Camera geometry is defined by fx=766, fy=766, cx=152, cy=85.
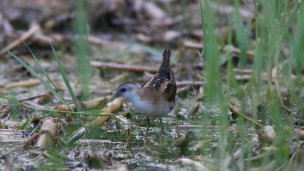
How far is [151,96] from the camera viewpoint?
510 cm

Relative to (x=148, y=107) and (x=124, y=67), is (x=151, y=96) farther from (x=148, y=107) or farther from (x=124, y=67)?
(x=124, y=67)

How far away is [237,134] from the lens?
5.13 metres

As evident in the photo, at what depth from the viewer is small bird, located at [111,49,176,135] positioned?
5.05m

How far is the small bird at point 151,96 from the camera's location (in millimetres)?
5051

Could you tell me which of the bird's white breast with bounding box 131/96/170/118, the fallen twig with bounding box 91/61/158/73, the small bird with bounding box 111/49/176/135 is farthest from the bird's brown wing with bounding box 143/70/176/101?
the fallen twig with bounding box 91/61/158/73

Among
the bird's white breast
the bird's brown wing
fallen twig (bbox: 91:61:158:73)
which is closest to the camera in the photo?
the bird's white breast

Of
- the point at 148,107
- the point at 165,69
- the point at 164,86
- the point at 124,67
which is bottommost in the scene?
A: the point at 148,107

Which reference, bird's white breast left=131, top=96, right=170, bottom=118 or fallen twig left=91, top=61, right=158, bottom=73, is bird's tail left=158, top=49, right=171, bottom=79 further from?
fallen twig left=91, top=61, right=158, bottom=73

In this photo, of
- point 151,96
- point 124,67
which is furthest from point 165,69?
point 124,67

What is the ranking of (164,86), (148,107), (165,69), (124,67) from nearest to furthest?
1. (148,107)
2. (164,86)
3. (165,69)
4. (124,67)

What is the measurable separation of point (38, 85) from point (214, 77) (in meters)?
3.49

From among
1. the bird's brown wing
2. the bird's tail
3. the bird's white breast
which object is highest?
the bird's tail

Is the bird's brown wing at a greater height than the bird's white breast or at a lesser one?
greater

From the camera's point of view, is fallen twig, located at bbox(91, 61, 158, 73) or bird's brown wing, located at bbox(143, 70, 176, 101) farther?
fallen twig, located at bbox(91, 61, 158, 73)
